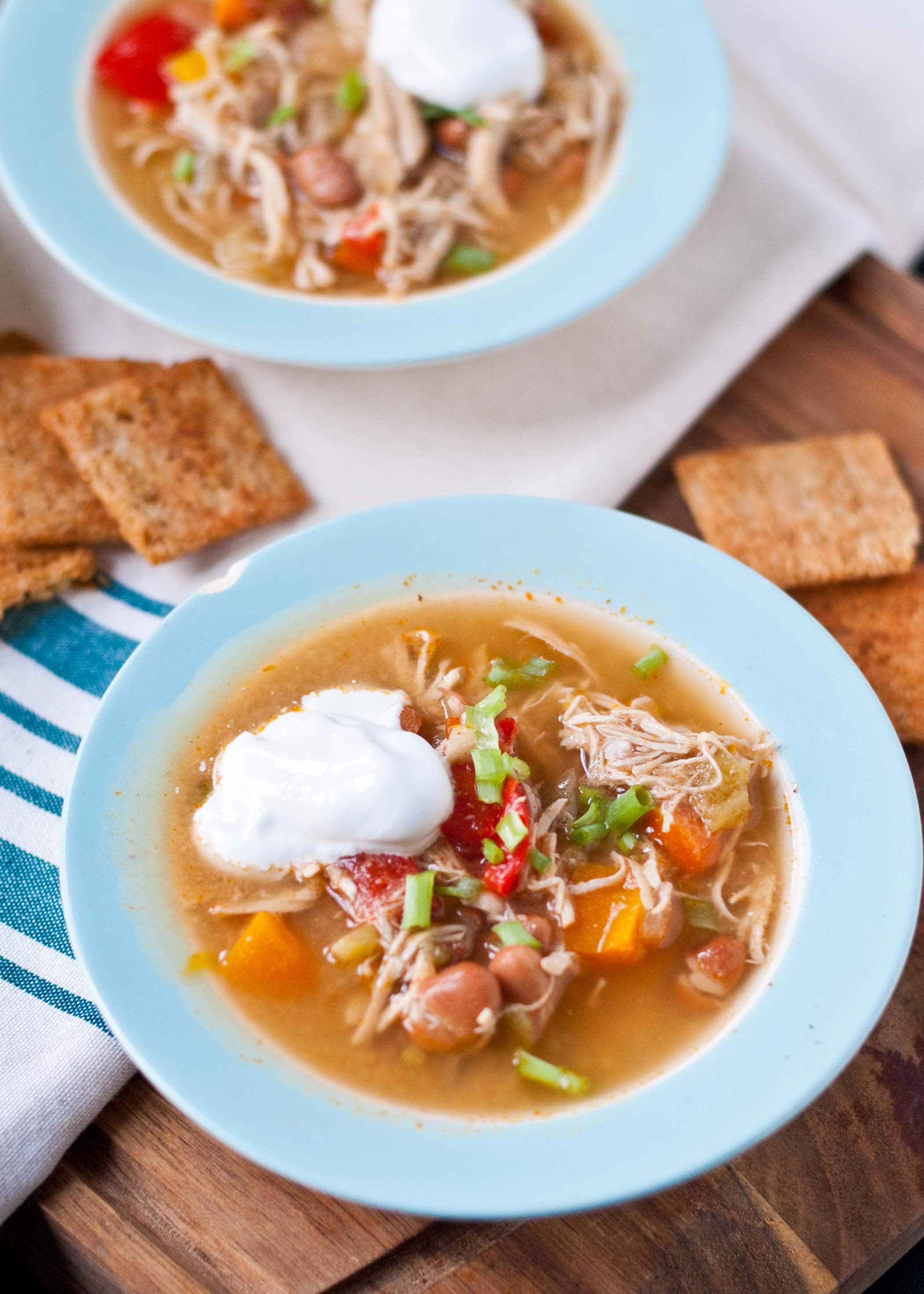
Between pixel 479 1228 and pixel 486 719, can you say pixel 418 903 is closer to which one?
pixel 486 719

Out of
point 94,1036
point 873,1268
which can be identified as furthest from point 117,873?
point 873,1268

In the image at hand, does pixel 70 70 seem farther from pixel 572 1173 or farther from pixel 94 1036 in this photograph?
pixel 572 1173

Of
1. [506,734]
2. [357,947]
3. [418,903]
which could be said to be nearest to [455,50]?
[506,734]

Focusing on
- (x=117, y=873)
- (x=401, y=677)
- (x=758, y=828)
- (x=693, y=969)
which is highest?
(x=758, y=828)

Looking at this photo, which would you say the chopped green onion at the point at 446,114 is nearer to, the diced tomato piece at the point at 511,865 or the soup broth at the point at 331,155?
the soup broth at the point at 331,155

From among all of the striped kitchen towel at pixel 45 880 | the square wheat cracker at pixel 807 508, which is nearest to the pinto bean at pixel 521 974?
the striped kitchen towel at pixel 45 880
